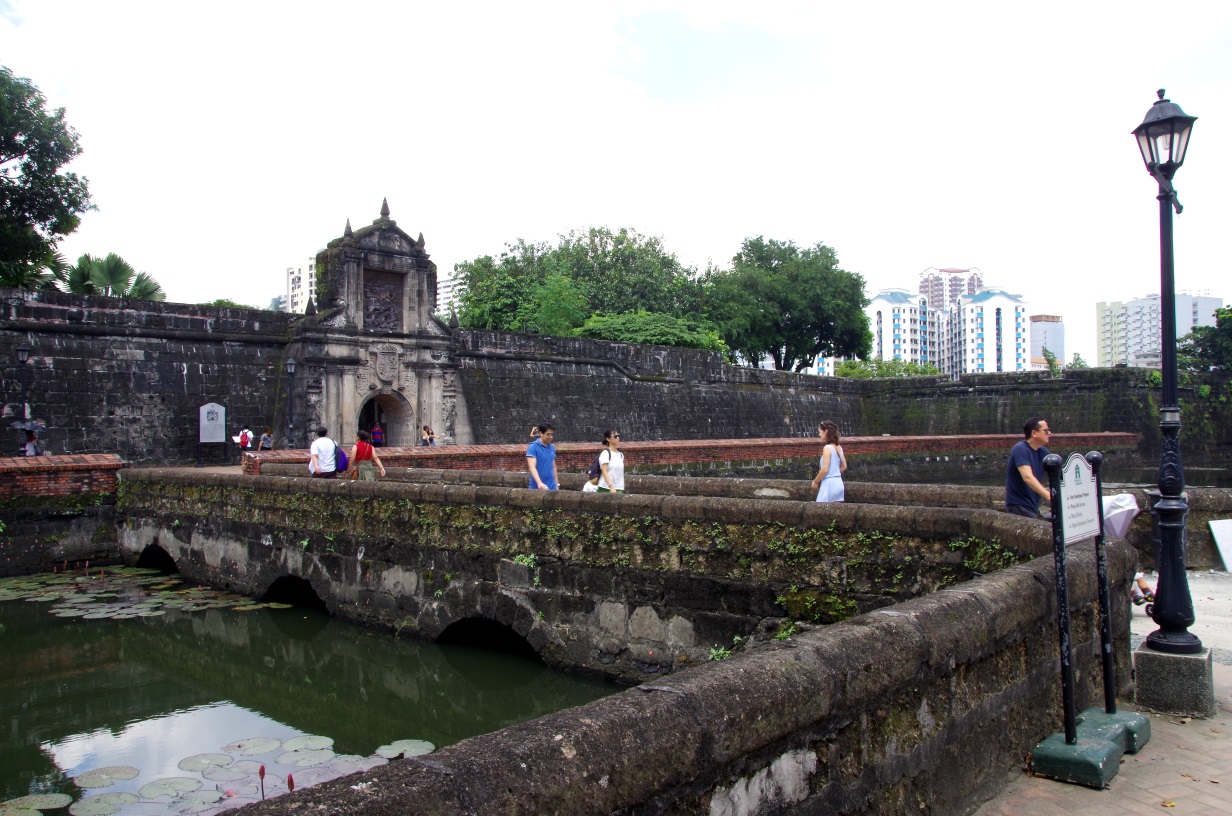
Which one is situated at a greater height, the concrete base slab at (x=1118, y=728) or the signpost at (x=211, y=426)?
the signpost at (x=211, y=426)

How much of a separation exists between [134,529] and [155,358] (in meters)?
5.26

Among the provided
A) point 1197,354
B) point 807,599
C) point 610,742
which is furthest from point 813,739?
point 1197,354

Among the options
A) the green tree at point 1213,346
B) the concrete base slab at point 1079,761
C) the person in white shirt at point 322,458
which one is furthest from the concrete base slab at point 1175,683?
the green tree at point 1213,346

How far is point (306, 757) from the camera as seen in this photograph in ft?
20.2

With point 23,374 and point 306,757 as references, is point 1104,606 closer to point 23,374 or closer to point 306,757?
point 306,757

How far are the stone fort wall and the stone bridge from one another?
17.9 ft

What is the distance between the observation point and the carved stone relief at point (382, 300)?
62.9 ft

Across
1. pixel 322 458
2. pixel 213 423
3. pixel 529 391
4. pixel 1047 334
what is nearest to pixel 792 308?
pixel 529 391

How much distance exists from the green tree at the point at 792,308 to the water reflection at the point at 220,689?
1333 inches

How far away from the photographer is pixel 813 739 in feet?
8.56

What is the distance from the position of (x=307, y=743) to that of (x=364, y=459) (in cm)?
515

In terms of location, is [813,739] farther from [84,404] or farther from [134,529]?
[84,404]

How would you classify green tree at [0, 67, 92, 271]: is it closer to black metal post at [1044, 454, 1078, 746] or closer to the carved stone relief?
the carved stone relief

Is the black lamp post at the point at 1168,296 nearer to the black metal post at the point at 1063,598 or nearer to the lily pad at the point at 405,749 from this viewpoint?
the black metal post at the point at 1063,598
